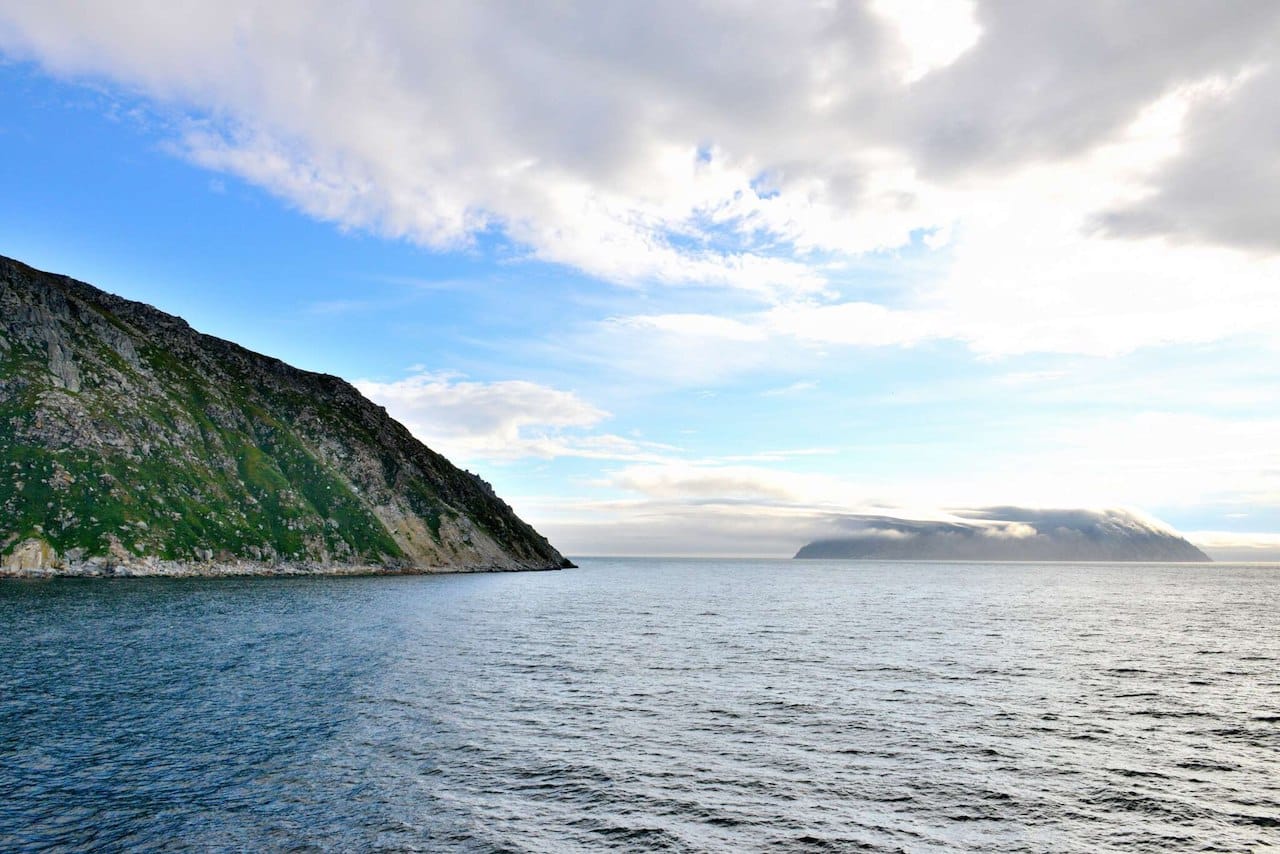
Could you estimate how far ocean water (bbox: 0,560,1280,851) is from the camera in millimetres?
26297

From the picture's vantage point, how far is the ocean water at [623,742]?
2630 cm

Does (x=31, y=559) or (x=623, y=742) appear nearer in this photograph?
(x=623, y=742)

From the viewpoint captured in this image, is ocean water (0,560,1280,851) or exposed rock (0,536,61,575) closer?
ocean water (0,560,1280,851)

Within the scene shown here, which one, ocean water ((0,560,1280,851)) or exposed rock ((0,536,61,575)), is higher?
exposed rock ((0,536,61,575))

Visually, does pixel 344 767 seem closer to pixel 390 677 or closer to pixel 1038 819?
pixel 390 677

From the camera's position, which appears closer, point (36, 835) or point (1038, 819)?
point (36, 835)

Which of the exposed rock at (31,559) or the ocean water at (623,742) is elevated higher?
the exposed rock at (31,559)

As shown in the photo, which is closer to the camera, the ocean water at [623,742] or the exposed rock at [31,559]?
the ocean water at [623,742]

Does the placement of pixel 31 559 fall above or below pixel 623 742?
above

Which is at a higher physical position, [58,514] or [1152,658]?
[58,514]

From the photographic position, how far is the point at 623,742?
37906 mm

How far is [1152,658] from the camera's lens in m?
72.7

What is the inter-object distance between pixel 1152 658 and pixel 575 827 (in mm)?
71390

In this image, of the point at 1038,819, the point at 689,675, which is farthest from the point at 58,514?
the point at 1038,819
